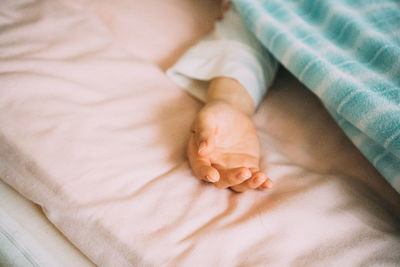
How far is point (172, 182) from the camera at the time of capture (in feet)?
1.46

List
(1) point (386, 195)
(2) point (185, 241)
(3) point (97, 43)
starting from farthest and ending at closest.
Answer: (3) point (97, 43) → (1) point (386, 195) → (2) point (185, 241)

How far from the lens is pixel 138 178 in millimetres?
443

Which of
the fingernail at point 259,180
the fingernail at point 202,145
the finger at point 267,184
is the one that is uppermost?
the fingernail at point 202,145

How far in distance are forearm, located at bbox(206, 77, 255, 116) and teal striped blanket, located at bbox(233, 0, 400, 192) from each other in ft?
0.34

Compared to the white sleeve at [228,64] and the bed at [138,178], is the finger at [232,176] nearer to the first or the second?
the bed at [138,178]

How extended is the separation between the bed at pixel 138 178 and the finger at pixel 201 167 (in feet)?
0.07

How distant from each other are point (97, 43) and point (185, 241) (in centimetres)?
46

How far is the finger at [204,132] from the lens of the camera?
42cm

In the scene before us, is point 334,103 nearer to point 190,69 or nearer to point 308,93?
point 308,93

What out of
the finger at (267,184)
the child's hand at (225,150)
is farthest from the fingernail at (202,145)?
the finger at (267,184)

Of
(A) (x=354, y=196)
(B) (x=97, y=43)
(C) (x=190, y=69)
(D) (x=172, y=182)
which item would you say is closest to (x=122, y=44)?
(B) (x=97, y=43)

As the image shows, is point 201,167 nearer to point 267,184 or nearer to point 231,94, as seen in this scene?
point 267,184

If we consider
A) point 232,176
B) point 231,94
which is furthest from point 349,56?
point 232,176

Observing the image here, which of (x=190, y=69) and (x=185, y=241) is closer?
(x=185, y=241)
